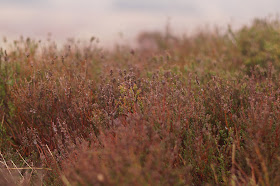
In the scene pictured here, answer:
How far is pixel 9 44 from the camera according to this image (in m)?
4.85

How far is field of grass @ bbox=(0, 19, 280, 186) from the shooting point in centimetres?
191

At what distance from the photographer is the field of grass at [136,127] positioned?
1913mm

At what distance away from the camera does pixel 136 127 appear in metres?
2.15

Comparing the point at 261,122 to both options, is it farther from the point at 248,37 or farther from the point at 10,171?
the point at 248,37

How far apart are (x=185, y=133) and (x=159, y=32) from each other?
8816 millimetres

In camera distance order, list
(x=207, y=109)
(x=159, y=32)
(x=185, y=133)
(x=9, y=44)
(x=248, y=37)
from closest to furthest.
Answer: (x=185, y=133) → (x=207, y=109) → (x=9, y=44) → (x=248, y=37) → (x=159, y=32)

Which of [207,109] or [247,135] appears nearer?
[247,135]

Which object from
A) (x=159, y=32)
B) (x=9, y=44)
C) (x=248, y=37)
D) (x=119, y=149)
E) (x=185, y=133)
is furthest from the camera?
(x=159, y=32)

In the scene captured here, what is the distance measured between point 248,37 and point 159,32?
535cm

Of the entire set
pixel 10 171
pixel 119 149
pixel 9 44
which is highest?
pixel 9 44

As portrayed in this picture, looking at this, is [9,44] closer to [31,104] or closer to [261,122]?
[31,104]

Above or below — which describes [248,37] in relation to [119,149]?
above

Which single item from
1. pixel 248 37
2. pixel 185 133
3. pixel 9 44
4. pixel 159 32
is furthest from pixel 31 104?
pixel 159 32

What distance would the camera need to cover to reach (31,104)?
317 cm
